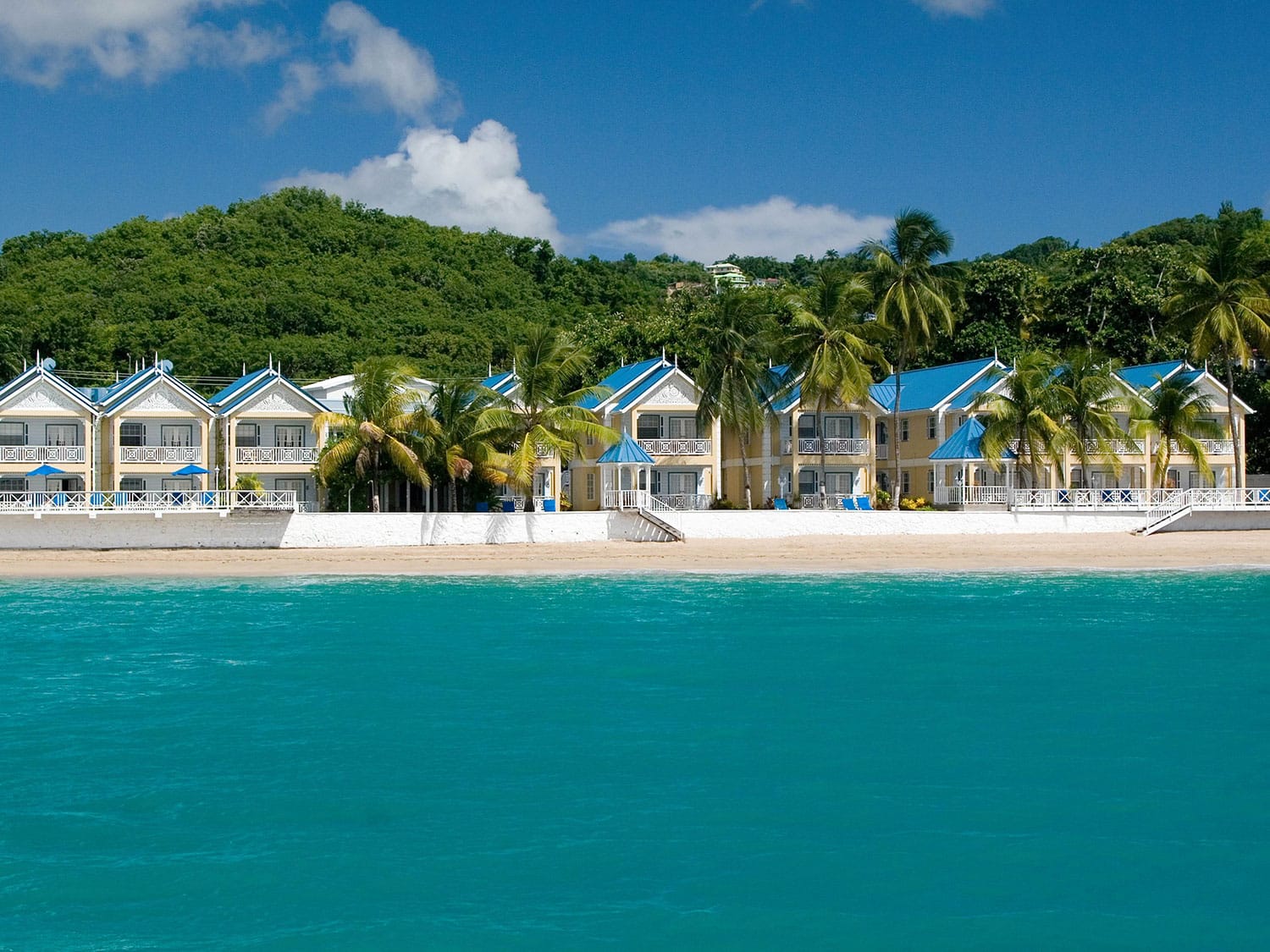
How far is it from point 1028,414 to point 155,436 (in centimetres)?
3112

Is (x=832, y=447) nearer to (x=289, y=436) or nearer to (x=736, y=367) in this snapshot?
(x=736, y=367)

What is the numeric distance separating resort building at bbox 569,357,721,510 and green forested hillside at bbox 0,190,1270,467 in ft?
28.6

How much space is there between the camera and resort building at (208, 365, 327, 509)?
4584 centimetres

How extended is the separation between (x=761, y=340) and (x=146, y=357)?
3268cm

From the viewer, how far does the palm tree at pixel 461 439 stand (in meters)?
41.1

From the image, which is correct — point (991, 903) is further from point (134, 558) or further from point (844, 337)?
point (844, 337)

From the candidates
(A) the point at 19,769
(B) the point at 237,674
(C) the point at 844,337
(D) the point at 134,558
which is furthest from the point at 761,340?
(A) the point at 19,769

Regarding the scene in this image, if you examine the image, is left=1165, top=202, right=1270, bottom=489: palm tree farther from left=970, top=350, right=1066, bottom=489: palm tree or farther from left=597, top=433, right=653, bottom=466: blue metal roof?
left=597, top=433, right=653, bottom=466: blue metal roof

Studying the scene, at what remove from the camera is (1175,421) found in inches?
1828

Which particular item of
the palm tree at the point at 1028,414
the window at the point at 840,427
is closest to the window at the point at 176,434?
the window at the point at 840,427

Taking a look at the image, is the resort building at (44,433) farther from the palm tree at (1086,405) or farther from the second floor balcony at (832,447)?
the palm tree at (1086,405)

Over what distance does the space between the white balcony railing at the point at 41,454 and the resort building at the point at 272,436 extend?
4.82m

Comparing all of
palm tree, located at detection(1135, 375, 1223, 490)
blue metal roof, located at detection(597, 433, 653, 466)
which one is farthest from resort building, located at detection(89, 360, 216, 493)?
palm tree, located at detection(1135, 375, 1223, 490)

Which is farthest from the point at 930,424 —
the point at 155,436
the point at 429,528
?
the point at 155,436
